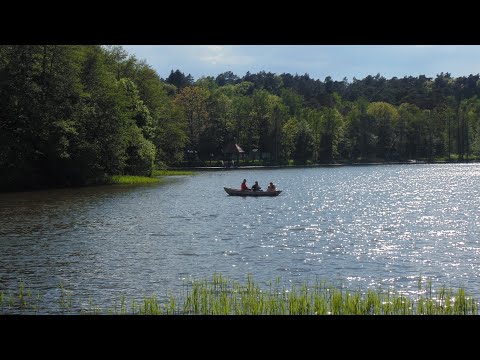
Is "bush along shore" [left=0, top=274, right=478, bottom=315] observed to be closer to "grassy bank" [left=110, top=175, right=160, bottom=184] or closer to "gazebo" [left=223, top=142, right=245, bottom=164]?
"grassy bank" [left=110, top=175, right=160, bottom=184]

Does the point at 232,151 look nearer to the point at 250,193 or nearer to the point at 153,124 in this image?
the point at 153,124

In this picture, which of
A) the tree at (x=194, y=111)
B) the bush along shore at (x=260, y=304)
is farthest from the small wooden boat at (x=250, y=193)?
the tree at (x=194, y=111)

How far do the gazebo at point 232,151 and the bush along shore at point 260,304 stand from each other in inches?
4149

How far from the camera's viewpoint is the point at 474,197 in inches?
2371

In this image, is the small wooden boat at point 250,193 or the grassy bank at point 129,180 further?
the grassy bank at point 129,180

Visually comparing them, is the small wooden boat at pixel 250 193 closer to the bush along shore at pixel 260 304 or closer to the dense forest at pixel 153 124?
the dense forest at pixel 153 124

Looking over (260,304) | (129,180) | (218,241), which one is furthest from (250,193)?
(260,304)

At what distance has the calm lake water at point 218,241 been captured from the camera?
69.2 ft

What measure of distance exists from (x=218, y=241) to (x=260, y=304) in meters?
17.5

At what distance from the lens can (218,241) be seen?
31250mm

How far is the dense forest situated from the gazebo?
74cm

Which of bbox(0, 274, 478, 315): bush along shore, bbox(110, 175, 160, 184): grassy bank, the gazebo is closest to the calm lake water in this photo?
bbox(0, 274, 478, 315): bush along shore

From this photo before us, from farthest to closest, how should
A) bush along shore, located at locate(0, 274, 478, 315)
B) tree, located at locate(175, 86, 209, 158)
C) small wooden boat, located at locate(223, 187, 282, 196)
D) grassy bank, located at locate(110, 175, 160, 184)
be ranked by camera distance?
tree, located at locate(175, 86, 209, 158) → grassy bank, located at locate(110, 175, 160, 184) → small wooden boat, located at locate(223, 187, 282, 196) → bush along shore, located at locate(0, 274, 478, 315)

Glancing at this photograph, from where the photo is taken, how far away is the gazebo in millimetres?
125125
